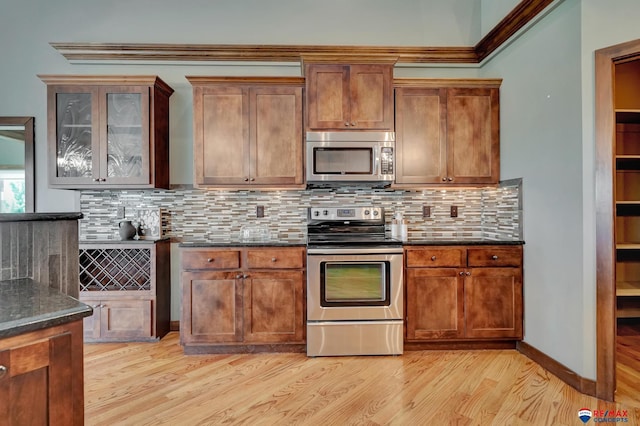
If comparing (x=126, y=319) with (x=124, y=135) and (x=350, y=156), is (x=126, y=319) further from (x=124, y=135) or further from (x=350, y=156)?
(x=350, y=156)

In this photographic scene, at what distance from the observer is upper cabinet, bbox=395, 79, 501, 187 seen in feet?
10.1

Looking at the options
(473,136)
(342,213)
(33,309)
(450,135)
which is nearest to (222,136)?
(342,213)

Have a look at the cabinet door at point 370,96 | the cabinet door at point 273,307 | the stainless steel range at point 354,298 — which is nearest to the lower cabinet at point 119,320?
the cabinet door at point 273,307

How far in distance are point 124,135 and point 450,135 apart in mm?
2971

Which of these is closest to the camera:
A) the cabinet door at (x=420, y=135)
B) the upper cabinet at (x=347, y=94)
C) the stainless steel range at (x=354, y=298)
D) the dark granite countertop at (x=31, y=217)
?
the dark granite countertop at (x=31, y=217)

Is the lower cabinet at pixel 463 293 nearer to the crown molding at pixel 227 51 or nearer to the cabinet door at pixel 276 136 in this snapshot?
the cabinet door at pixel 276 136

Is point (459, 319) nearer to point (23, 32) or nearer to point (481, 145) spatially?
point (481, 145)

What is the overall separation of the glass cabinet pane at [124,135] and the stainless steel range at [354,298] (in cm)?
179

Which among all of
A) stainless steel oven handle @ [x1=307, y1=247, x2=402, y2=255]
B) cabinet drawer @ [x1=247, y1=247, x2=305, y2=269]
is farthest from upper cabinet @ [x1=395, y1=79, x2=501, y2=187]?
cabinet drawer @ [x1=247, y1=247, x2=305, y2=269]

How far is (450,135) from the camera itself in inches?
122

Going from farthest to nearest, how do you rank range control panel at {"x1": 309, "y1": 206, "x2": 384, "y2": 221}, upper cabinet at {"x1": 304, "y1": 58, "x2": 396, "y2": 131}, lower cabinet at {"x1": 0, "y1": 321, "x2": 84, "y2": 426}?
range control panel at {"x1": 309, "y1": 206, "x2": 384, "y2": 221} → upper cabinet at {"x1": 304, "y1": 58, "x2": 396, "y2": 131} → lower cabinet at {"x1": 0, "y1": 321, "x2": 84, "y2": 426}

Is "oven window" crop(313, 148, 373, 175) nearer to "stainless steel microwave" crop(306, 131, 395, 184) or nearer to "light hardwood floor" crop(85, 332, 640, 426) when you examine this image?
"stainless steel microwave" crop(306, 131, 395, 184)

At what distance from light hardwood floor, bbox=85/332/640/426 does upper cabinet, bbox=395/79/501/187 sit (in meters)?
1.57

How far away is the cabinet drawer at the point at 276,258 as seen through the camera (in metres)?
2.78
